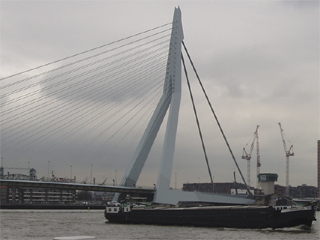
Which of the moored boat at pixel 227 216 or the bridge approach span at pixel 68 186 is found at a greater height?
the bridge approach span at pixel 68 186

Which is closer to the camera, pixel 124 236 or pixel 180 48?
pixel 124 236

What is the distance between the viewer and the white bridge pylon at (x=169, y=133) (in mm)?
62000

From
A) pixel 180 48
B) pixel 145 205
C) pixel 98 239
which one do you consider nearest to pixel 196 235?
pixel 98 239

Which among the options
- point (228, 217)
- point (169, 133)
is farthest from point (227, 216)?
point (169, 133)

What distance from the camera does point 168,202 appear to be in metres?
62.3

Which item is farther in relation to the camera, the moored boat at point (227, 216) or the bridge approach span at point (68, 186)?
the bridge approach span at point (68, 186)

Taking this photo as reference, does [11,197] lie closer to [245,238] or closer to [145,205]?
[145,205]

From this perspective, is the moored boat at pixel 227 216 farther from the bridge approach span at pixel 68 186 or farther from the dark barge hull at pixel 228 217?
the bridge approach span at pixel 68 186

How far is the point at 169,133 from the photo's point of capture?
6222 centimetres

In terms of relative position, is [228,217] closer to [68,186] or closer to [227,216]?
[227,216]

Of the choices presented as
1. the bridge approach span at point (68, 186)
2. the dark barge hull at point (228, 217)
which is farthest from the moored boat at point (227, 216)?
the bridge approach span at point (68, 186)

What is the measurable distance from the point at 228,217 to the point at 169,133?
12.0 meters

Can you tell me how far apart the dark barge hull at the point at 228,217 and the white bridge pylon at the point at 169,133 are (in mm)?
2752

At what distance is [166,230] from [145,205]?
47.5ft
